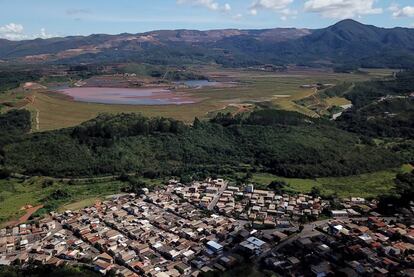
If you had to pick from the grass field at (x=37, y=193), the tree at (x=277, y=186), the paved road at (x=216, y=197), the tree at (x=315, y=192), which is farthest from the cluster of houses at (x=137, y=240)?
the tree at (x=315, y=192)

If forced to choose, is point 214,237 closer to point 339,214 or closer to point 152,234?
point 152,234

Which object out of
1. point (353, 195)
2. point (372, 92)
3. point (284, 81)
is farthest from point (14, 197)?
point (284, 81)

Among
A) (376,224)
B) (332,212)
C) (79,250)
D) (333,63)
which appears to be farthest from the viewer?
(333,63)

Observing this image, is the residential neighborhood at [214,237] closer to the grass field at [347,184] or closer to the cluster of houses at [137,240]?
the cluster of houses at [137,240]

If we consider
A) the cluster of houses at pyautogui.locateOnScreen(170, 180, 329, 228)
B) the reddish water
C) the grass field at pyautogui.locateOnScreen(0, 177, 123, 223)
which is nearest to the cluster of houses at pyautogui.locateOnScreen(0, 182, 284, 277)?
the cluster of houses at pyautogui.locateOnScreen(170, 180, 329, 228)

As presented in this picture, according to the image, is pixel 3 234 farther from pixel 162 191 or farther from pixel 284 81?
pixel 284 81

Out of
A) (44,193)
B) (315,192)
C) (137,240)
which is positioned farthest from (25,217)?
(315,192)

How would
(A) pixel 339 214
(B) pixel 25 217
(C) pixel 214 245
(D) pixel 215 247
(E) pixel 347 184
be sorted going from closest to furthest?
(D) pixel 215 247
(C) pixel 214 245
(A) pixel 339 214
(B) pixel 25 217
(E) pixel 347 184
